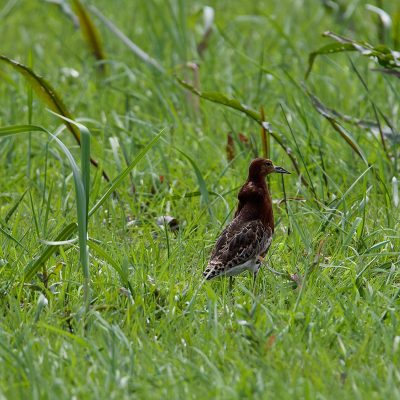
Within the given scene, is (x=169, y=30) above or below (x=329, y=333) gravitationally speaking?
above

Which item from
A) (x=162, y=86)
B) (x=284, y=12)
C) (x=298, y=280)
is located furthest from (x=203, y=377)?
(x=284, y=12)

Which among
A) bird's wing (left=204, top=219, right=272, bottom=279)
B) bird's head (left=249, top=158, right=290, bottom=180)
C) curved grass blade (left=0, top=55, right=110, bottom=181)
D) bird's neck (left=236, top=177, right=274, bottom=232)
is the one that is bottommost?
bird's wing (left=204, top=219, right=272, bottom=279)

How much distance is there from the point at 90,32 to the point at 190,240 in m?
3.31

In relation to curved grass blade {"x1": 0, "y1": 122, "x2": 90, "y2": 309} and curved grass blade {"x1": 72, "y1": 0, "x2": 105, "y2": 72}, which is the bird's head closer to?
curved grass blade {"x1": 0, "y1": 122, "x2": 90, "y2": 309}

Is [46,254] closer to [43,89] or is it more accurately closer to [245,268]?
[245,268]

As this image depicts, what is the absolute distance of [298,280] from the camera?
14.4 ft

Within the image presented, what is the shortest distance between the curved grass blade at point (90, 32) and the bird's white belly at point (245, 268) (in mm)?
3508

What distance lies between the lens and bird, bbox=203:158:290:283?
14.9 ft

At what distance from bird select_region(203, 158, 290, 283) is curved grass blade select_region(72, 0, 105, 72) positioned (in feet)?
10.1

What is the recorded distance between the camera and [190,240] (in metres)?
5.01

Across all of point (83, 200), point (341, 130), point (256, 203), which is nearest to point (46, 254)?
point (83, 200)

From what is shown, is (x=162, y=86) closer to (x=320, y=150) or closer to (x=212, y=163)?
(x=212, y=163)

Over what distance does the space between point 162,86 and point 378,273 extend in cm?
331

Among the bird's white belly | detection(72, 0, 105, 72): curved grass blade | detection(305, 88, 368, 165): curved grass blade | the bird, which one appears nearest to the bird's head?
the bird
